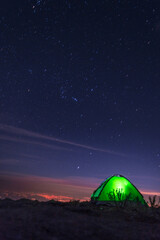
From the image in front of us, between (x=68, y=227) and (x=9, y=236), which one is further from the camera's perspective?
(x=68, y=227)

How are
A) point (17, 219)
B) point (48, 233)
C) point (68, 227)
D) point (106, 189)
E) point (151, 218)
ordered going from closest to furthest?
point (48, 233), point (68, 227), point (17, 219), point (151, 218), point (106, 189)

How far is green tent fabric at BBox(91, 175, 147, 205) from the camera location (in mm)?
10656

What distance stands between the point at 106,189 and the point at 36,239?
310 inches

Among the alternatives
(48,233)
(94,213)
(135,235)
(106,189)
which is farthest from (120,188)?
(48,233)

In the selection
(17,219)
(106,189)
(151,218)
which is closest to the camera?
(17,219)

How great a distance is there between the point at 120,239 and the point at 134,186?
7.93 m

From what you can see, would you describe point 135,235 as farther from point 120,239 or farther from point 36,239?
point 36,239

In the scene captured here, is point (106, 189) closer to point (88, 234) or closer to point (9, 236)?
point (88, 234)

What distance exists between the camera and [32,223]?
4246mm

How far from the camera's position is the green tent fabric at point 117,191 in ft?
35.0

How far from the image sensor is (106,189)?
36.0 feet

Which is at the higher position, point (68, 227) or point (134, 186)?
point (134, 186)

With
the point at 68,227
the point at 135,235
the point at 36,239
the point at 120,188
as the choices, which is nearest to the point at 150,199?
the point at 120,188

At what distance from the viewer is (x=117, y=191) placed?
10898 mm
